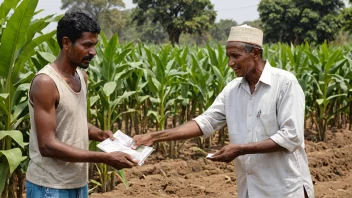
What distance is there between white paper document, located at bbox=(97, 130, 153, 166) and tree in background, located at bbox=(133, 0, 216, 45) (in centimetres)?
3883

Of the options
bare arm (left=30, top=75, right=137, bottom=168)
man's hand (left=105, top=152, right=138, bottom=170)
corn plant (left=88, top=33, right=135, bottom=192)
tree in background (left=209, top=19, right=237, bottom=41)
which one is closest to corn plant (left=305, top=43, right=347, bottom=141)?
corn plant (left=88, top=33, right=135, bottom=192)

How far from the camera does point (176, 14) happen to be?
43062mm

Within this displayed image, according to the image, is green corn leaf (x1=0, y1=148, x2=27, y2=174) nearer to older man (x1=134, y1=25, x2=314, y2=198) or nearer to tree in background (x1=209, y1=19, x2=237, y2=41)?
older man (x1=134, y1=25, x2=314, y2=198)

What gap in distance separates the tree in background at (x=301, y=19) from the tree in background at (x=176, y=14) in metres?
5.21

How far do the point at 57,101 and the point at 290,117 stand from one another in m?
1.14

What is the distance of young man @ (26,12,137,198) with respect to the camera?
2258 millimetres

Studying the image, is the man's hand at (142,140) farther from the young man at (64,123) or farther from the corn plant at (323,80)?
the corn plant at (323,80)

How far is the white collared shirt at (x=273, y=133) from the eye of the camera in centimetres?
252

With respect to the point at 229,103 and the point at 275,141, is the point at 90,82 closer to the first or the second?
the point at 229,103

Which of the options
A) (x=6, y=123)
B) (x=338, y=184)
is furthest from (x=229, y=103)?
(x=338, y=184)

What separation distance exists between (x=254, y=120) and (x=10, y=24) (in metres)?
1.60

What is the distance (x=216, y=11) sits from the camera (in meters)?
45.8

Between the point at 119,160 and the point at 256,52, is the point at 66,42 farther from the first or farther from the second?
the point at 256,52

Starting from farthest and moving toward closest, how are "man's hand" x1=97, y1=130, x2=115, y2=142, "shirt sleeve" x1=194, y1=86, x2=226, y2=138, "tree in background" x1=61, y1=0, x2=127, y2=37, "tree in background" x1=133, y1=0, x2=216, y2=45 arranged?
"tree in background" x1=61, y1=0, x2=127, y2=37
"tree in background" x1=133, y1=0, x2=216, y2=45
"shirt sleeve" x1=194, y1=86, x2=226, y2=138
"man's hand" x1=97, y1=130, x2=115, y2=142
